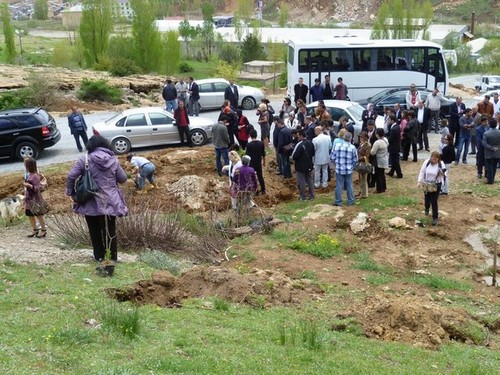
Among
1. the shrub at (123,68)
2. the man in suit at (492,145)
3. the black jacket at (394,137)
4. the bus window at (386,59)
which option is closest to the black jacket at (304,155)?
the black jacket at (394,137)

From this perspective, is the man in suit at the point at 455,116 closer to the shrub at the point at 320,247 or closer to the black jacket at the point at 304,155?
the black jacket at the point at 304,155

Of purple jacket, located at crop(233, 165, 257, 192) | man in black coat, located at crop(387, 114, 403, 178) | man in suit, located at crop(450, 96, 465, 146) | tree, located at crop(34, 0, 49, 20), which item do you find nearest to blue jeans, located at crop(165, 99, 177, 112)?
man in black coat, located at crop(387, 114, 403, 178)

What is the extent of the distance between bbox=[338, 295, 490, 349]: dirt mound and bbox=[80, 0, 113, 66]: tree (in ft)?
130

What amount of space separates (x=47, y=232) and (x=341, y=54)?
18103 millimetres

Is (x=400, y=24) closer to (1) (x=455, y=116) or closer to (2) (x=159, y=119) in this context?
(1) (x=455, y=116)

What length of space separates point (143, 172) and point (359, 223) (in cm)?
564

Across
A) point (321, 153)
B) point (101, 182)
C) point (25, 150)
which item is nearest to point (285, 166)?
point (321, 153)

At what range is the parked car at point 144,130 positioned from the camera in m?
22.1

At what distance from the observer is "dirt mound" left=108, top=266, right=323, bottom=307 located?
31.8 ft

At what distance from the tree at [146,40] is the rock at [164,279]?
37.6 meters

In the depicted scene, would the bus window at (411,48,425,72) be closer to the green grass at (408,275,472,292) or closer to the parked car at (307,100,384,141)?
the parked car at (307,100,384,141)

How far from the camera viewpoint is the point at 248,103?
3212 cm

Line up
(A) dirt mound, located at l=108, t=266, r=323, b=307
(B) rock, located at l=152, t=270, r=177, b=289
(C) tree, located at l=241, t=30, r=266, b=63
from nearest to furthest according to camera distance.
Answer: (A) dirt mound, located at l=108, t=266, r=323, b=307 < (B) rock, located at l=152, t=270, r=177, b=289 < (C) tree, located at l=241, t=30, r=266, b=63

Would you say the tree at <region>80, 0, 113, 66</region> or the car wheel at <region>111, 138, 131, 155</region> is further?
the tree at <region>80, 0, 113, 66</region>
